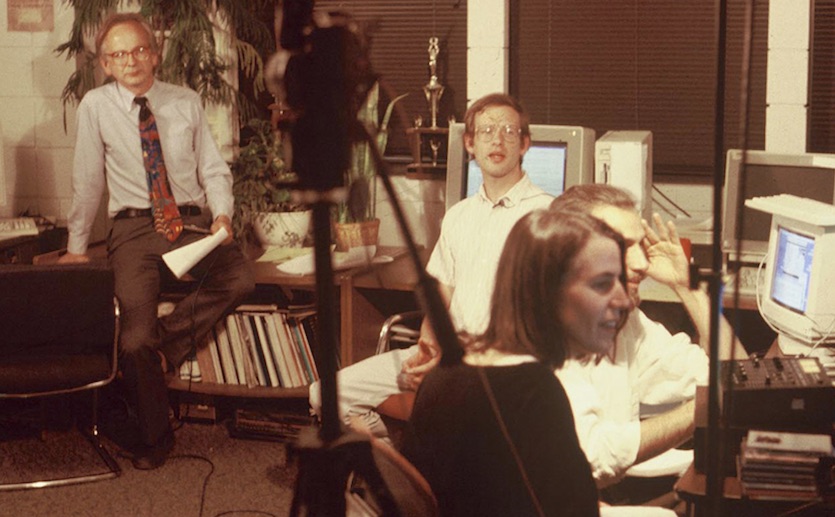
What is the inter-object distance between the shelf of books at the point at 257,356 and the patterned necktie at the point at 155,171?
15.4 inches

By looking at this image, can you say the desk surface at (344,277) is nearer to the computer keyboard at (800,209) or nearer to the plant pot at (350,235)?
the plant pot at (350,235)

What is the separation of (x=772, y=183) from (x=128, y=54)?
85.1 inches

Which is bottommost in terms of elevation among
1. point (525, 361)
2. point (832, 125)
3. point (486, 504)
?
point (486, 504)

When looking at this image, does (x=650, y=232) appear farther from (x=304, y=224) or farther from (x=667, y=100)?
(x=304, y=224)

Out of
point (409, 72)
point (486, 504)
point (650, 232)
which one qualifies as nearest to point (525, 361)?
point (486, 504)

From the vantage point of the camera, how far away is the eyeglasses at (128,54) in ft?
12.6

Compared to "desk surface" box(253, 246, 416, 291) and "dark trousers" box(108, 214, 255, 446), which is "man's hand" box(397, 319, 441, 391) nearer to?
"desk surface" box(253, 246, 416, 291)

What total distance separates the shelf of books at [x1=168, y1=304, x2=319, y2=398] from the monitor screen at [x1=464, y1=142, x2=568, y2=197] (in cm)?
97

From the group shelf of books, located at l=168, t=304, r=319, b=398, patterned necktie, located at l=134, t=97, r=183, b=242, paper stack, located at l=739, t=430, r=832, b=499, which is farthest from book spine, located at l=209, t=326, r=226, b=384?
paper stack, located at l=739, t=430, r=832, b=499

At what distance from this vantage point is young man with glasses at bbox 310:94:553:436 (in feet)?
10.7

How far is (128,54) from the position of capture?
3.85 m

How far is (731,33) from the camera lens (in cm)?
392

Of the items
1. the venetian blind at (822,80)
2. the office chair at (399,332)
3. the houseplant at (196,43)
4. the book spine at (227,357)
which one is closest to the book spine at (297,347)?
the book spine at (227,357)

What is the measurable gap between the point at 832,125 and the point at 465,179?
1.29 meters
